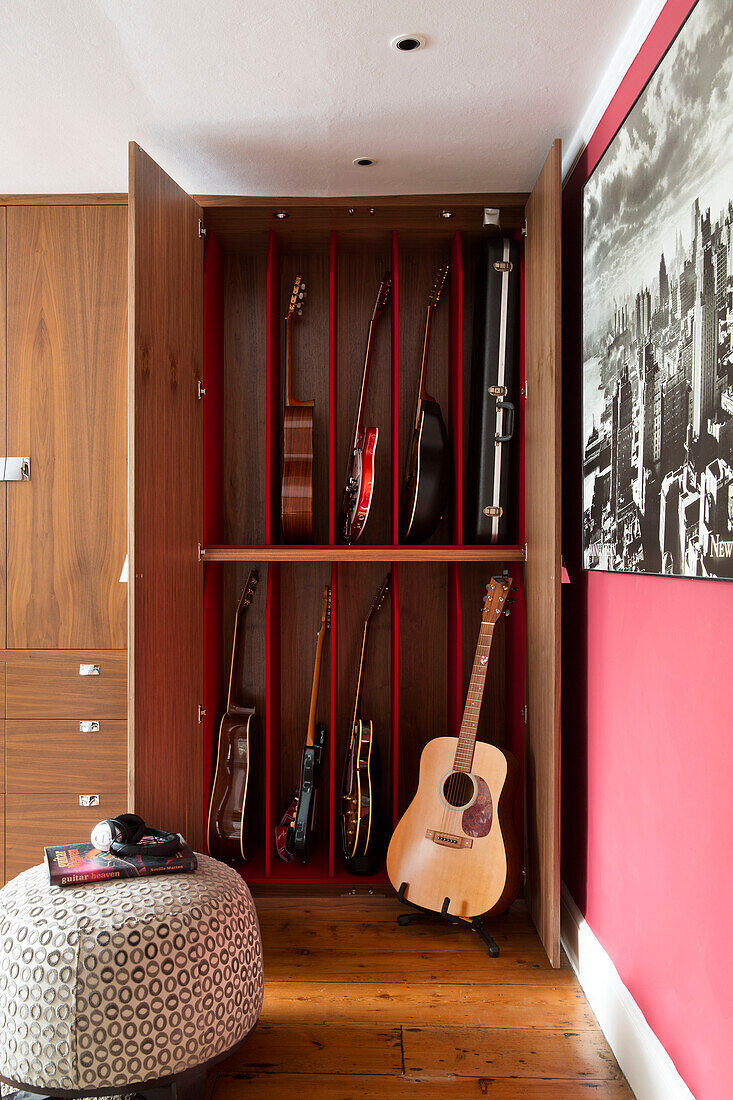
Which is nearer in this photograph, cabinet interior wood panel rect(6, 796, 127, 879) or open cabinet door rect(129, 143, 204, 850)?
open cabinet door rect(129, 143, 204, 850)

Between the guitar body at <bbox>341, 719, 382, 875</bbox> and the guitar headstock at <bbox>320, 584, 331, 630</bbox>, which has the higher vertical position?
the guitar headstock at <bbox>320, 584, 331, 630</bbox>

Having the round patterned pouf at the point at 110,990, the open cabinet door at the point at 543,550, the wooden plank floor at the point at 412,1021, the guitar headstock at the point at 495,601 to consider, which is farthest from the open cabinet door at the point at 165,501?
the open cabinet door at the point at 543,550

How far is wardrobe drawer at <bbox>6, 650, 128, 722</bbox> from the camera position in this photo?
2.65m

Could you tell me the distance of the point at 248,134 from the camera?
7.52 ft

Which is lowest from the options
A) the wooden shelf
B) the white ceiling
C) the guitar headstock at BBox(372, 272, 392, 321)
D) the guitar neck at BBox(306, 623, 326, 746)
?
the guitar neck at BBox(306, 623, 326, 746)

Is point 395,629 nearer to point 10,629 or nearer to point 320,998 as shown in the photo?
point 320,998

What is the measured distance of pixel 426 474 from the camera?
2.66 metres

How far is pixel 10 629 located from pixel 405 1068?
1.81 m

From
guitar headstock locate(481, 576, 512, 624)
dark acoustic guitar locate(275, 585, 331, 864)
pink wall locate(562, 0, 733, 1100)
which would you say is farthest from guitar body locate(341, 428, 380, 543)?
pink wall locate(562, 0, 733, 1100)

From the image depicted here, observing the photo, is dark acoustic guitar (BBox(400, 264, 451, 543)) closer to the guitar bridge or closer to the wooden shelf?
the wooden shelf

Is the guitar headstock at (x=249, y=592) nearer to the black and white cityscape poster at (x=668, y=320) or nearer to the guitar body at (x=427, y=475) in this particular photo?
the guitar body at (x=427, y=475)

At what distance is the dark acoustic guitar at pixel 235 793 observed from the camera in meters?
2.67

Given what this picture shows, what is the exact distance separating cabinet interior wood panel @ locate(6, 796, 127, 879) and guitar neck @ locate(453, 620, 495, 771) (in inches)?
44.7

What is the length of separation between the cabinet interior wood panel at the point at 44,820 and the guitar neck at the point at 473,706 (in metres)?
1.14
